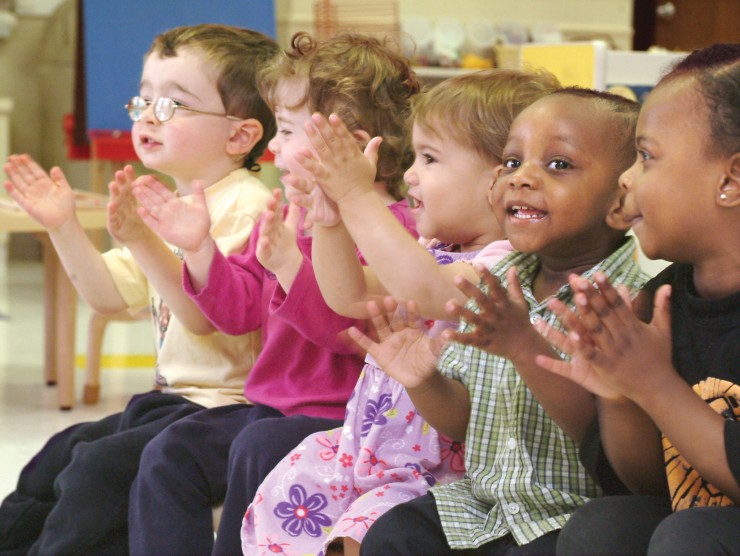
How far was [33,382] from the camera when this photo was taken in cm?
360

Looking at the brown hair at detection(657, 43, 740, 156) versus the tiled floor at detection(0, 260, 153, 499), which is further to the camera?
the tiled floor at detection(0, 260, 153, 499)

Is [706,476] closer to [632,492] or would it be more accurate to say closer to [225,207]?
[632,492]

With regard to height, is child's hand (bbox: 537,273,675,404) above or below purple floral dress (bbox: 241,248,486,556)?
above

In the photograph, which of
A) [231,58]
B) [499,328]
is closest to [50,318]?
[231,58]

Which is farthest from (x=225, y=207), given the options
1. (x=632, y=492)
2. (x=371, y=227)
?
(x=632, y=492)

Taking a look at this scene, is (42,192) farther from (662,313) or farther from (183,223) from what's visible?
(662,313)

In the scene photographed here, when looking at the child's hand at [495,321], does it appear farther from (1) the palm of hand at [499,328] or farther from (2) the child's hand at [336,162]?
(2) the child's hand at [336,162]

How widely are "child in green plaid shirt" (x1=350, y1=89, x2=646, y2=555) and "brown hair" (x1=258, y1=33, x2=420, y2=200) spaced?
0.41m

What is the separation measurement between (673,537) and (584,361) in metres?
0.17

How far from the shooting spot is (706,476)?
1.03 m

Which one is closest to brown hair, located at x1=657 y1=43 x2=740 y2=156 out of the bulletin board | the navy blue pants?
the navy blue pants

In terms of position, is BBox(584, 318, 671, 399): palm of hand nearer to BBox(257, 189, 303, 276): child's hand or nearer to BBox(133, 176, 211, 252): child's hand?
BBox(257, 189, 303, 276): child's hand

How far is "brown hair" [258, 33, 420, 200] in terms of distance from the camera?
1657 millimetres

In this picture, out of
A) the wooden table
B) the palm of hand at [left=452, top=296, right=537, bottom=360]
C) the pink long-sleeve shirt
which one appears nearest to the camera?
the palm of hand at [left=452, top=296, right=537, bottom=360]
